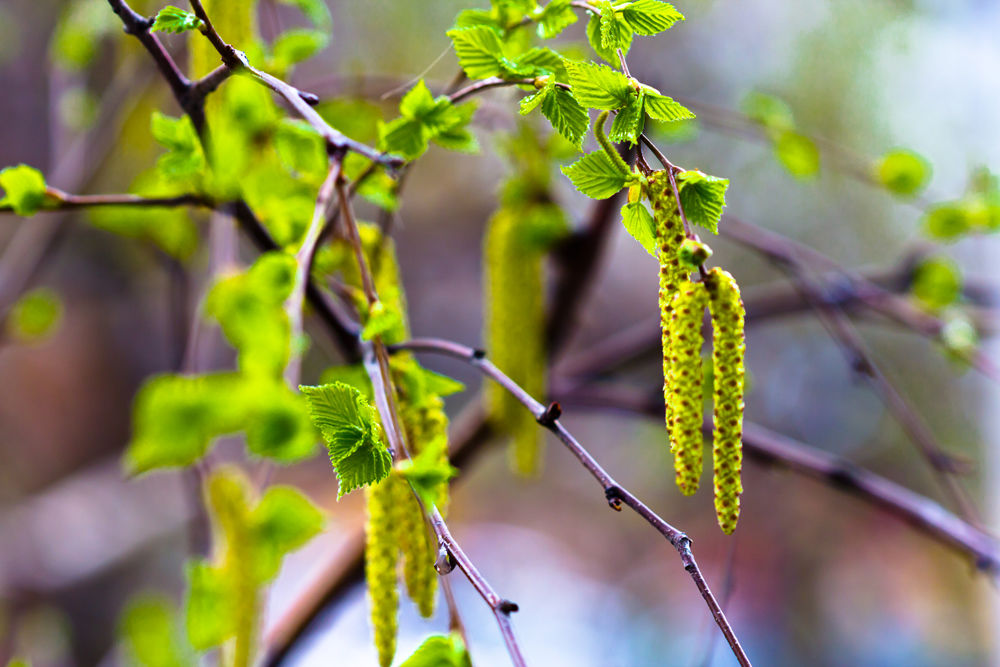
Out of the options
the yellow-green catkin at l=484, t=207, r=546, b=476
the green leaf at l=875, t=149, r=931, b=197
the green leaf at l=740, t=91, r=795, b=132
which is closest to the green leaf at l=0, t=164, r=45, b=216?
the yellow-green catkin at l=484, t=207, r=546, b=476

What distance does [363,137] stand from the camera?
2.04 feet

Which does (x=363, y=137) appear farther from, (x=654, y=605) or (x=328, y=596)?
(x=654, y=605)

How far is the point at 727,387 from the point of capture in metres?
0.27

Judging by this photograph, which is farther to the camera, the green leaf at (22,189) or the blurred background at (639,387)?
the blurred background at (639,387)

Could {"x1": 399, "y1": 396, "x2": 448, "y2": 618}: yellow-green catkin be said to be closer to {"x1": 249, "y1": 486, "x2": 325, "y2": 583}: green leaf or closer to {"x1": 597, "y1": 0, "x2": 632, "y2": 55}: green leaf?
{"x1": 249, "y1": 486, "x2": 325, "y2": 583}: green leaf

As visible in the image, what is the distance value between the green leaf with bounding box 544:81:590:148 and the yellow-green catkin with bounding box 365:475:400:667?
0.16 m

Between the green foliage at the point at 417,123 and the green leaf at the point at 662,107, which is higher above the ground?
the green foliage at the point at 417,123

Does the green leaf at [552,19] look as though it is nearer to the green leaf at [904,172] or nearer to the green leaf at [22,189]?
the green leaf at [22,189]

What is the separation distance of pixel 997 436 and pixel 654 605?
755 mm

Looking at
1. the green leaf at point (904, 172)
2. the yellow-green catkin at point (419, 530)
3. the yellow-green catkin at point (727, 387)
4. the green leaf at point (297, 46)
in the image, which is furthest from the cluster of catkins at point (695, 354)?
the green leaf at point (904, 172)

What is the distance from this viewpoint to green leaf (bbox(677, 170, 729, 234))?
0.26 meters

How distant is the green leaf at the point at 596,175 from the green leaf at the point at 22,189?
25cm

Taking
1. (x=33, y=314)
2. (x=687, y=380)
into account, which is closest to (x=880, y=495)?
(x=687, y=380)

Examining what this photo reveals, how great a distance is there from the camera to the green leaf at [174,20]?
27cm
